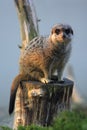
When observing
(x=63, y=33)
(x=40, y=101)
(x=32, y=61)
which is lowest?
(x=40, y=101)

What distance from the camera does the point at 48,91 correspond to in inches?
102

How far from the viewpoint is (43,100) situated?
2615 mm

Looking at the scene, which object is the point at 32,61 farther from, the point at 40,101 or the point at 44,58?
the point at 40,101

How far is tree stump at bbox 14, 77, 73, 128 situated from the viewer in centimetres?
261

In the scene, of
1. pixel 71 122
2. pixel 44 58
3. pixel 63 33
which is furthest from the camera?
pixel 44 58

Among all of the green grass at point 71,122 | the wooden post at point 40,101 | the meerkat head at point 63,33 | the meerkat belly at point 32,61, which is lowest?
the wooden post at point 40,101

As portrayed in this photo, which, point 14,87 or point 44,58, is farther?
point 44,58

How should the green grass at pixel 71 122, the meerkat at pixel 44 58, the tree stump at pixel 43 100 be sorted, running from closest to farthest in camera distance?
the green grass at pixel 71 122 < the tree stump at pixel 43 100 < the meerkat at pixel 44 58

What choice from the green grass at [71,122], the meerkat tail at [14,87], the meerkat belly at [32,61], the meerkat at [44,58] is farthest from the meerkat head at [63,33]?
the green grass at [71,122]

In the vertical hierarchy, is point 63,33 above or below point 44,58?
above

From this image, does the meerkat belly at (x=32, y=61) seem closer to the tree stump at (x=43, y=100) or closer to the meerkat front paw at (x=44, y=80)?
the meerkat front paw at (x=44, y=80)

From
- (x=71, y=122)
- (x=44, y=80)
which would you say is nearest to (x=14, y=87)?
(x=44, y=80)

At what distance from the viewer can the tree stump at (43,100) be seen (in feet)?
8.55

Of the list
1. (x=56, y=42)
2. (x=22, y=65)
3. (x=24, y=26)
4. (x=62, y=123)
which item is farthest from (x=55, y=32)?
(x=62, y=123)
